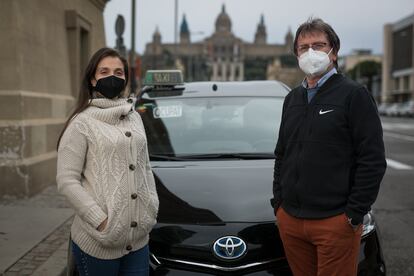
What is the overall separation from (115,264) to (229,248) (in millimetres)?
676

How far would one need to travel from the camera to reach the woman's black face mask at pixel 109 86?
8.79ft

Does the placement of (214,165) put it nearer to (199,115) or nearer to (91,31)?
(199,115)

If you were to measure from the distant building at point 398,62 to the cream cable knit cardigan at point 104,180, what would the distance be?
81.9 m

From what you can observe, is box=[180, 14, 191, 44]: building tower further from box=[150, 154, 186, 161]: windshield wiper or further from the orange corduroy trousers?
the orange corduroy trousers

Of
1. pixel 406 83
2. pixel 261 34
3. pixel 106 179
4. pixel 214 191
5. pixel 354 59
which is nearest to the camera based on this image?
pixel 106 179

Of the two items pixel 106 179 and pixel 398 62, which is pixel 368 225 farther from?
pixel 398 62

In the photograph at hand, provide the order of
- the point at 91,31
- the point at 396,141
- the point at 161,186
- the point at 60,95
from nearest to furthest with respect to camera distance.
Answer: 1. the point at 161,186
2. the point at 60,95
3. the point at 91,31
4. the point at 396,141

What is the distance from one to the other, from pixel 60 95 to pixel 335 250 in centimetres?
796

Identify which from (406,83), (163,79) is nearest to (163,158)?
(163,79)

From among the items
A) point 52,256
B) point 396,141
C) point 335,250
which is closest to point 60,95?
point 52,256

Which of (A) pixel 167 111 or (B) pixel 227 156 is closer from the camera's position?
(B) pixel 227 156

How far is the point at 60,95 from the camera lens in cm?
964

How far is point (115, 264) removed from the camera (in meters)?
2.60

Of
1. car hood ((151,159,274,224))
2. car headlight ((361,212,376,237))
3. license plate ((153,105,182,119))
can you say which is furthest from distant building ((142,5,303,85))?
car headlight ((361,212,376,237))
